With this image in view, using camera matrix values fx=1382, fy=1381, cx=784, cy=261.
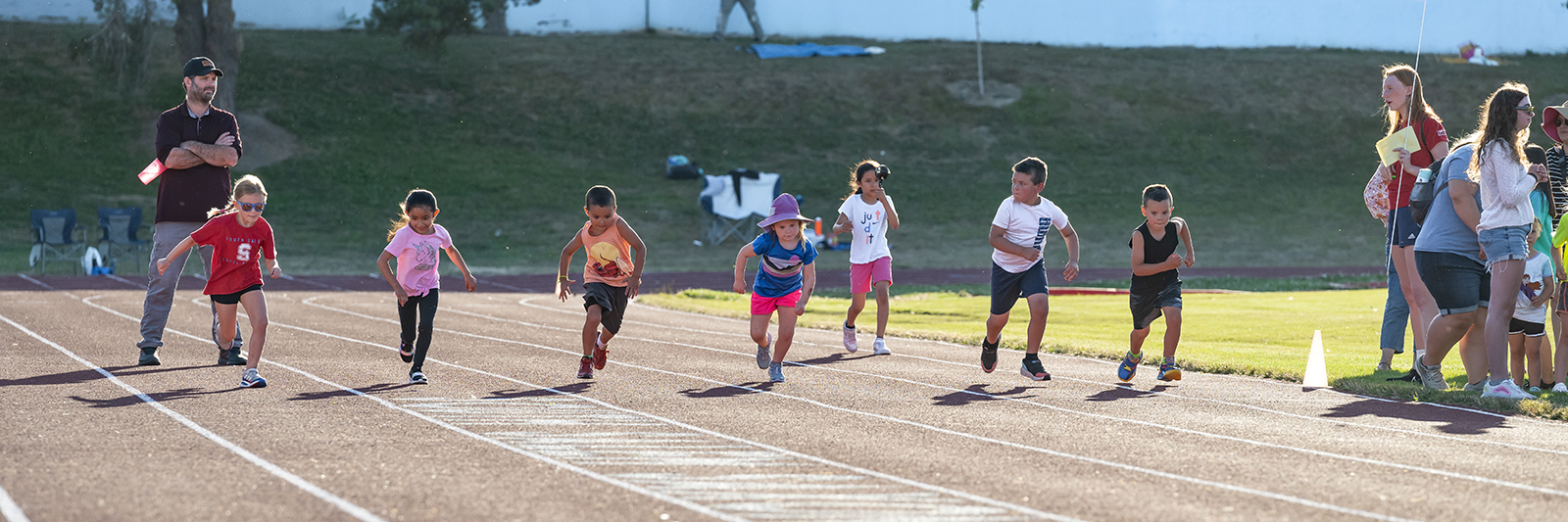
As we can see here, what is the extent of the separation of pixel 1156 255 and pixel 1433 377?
182 cm

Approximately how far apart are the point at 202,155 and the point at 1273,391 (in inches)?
292

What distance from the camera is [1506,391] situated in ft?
26.1

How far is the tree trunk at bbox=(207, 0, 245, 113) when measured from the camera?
113 ft

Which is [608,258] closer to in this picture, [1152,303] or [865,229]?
[865,229]

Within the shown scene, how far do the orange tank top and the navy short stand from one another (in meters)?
2.54

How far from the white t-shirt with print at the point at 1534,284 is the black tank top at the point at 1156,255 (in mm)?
2043

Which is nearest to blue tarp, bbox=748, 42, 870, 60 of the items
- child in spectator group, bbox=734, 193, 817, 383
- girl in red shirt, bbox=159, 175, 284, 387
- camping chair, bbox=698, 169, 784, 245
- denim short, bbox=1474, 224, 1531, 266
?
camping chair, bbox=698, 169, 784, 245

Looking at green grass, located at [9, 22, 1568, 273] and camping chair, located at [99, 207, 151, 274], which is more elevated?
green grass, located at [9, 22, 1568, 273]

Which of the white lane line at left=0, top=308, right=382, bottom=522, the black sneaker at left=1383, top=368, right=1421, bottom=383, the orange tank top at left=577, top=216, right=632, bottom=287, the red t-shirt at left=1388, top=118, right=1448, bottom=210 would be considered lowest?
the white lane line at left=0, top=308, right=382, bottom=522

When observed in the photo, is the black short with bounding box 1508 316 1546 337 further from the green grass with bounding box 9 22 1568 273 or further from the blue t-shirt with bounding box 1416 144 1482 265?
the green grass with bounding box 9 22 1568 273

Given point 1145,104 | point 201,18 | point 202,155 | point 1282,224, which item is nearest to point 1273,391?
point 202,155

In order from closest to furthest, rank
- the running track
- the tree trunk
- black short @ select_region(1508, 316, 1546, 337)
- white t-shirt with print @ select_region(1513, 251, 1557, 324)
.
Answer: the running track < white t-shirt with print @ select_region(1513, 251, 1557, 324) < black short @ select_region(1508, 316, 1546, 337) < the tree trunk

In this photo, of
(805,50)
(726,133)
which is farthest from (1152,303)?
(805,50)

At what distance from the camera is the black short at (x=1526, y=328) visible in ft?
27.8
